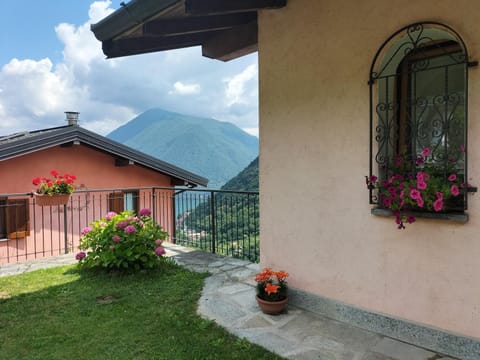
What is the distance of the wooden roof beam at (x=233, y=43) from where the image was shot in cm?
343

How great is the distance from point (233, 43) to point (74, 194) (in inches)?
240

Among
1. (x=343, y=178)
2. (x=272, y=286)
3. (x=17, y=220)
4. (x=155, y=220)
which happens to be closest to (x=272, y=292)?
(x=272, y=286)

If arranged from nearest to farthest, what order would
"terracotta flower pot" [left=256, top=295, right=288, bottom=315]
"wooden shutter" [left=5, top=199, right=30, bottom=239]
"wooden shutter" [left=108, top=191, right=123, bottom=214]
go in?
"terracotta flower pot" [left=256, top=295, right=288, bottom=315] → "wooden shutter" [left=5, top=199, right=30, bottom=239] → "wooden shutter" [left=108, top=191, right=123, bottom=214]

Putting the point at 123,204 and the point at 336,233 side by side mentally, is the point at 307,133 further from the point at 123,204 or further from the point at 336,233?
the point at 123,204

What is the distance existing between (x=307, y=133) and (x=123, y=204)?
7144mm

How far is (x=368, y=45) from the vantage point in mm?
2281

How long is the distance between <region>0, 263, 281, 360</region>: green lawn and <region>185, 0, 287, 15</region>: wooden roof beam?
2445 mm

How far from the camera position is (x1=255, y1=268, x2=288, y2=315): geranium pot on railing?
8.75 feet

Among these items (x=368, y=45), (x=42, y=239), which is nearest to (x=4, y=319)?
(x=368, y=45)

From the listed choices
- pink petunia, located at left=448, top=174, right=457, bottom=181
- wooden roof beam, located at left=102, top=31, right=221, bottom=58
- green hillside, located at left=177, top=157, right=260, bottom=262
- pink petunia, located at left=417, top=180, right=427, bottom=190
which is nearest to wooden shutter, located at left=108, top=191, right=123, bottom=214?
green hillside, located at left=177, top=157, right=260, bottom=262

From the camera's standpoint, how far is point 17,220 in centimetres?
679

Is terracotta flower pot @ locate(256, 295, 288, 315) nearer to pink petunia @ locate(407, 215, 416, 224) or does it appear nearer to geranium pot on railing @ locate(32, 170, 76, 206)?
pink petunia @ locate(407, 215, 416, 224)

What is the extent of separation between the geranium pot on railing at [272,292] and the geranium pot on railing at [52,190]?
3.35m

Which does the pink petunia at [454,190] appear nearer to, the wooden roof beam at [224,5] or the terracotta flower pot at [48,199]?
the wooden roof beam at [224,5]
